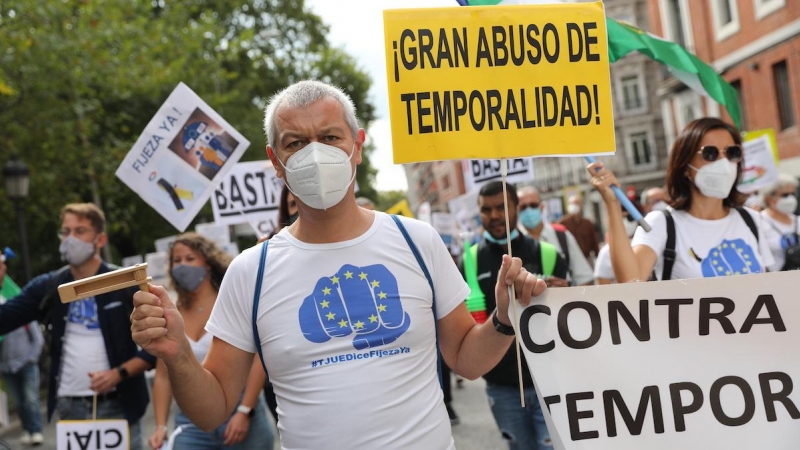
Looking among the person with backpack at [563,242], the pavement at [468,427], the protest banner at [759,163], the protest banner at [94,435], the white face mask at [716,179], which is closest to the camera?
the white face mask at [716,179]

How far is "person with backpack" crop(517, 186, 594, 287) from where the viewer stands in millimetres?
5391

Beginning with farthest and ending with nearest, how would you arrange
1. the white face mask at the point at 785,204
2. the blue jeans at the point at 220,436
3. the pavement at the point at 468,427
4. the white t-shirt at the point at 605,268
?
the white face mask at the point at 785,204 < the pavement at the point at 468,427 < the white t-shirt at the point at 605,268 < the blue jeans at the point at 220,436

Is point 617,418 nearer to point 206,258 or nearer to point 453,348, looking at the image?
point 453,348

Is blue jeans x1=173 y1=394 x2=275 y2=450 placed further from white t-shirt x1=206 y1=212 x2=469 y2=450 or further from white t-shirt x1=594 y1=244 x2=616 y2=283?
white t-shirt x1=594 y1=244 x2=616 y2=283

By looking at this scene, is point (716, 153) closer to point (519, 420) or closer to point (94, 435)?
point (519, 420)

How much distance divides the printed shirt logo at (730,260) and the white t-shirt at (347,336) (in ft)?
5.33

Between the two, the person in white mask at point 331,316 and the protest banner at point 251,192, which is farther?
the protest banner at point 251,192

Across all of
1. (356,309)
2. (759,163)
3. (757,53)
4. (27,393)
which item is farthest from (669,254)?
(757,53)

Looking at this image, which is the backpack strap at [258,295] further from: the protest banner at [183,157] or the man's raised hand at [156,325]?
the protest banner at [183,157]

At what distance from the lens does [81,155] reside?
53.4 feet

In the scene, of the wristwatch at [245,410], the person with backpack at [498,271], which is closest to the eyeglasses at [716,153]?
the person with backpack at [498,271]

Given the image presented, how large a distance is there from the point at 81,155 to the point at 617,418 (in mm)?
15075

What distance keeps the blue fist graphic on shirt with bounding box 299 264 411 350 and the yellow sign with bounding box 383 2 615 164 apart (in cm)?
54

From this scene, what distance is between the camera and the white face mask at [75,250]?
194 inches
